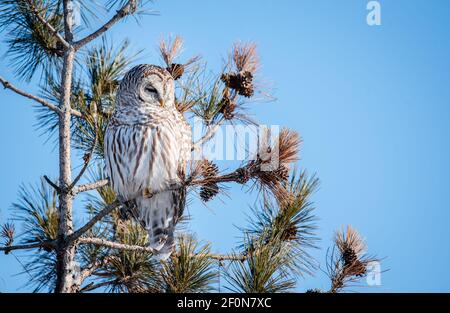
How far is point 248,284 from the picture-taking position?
3.79 meters

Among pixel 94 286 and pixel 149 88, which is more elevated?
pixel 149 88

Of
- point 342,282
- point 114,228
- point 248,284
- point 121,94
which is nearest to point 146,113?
point 121,94

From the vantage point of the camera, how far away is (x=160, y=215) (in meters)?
4.39

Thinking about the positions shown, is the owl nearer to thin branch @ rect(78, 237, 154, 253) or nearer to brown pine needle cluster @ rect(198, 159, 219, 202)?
thin branch @ rect(78, 237, 154, 253)

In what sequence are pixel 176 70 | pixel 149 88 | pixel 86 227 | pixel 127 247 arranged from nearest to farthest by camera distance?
pixel 86 227 → pixel 127 247 → pixel 149 88 → pixel 176 70

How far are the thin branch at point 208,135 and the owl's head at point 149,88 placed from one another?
1.01 feet

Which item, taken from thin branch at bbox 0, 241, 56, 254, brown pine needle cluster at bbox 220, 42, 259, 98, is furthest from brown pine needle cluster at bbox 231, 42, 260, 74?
thin branch at bbox 0, 241, 56, 254

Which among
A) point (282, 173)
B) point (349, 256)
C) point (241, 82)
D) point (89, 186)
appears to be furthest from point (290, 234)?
point (89, 186)

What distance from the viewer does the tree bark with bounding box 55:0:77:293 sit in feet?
12.6

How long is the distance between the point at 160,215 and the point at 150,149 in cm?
43

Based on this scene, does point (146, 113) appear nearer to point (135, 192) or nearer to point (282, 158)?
point (135, 192)

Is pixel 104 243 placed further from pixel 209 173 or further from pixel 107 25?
pixel 107 25
